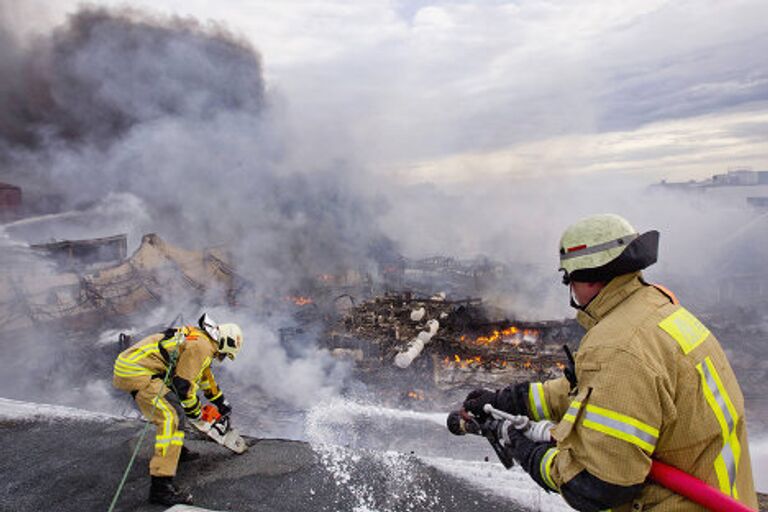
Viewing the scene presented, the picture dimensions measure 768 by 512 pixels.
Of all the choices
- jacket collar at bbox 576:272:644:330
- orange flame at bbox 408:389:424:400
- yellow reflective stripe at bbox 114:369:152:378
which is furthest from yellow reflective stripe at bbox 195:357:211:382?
orange flame at bbox 408:389:424:400

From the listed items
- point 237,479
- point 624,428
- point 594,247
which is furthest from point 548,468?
point 237,479

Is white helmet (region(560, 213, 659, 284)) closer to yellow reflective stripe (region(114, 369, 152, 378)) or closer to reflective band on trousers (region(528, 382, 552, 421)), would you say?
reflective band on trousers (region(528, 382, 552, 421))

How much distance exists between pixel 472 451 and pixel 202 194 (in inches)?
671

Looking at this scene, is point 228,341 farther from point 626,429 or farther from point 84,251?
point 84,251

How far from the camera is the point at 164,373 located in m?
3.73

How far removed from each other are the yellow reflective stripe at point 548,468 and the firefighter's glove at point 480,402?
63cm

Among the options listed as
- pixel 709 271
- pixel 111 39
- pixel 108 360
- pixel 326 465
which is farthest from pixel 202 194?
pixel 709 271

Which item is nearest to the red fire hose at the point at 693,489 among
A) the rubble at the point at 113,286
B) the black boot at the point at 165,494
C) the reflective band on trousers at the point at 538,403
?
the reflective band on trousers at the point at 538,403

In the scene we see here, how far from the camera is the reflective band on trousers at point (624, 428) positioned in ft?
4.79

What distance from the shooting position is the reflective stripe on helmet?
1.76 m

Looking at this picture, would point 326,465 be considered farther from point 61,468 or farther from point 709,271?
point 709,271

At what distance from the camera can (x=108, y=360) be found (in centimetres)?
989

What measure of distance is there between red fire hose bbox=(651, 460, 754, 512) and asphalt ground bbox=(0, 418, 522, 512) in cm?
185

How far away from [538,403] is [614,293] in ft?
2.83
